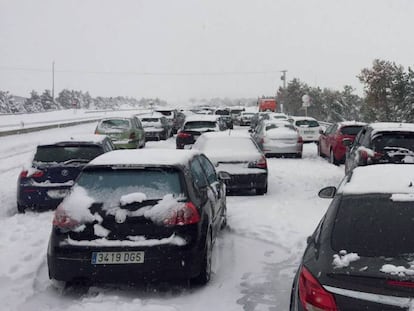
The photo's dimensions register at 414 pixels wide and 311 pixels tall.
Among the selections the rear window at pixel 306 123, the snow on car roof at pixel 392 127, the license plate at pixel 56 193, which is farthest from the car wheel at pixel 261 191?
the rear window at pixel 306 123

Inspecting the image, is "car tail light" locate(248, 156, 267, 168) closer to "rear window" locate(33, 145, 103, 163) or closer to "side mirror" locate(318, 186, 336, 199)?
"rear window" locate(33, 145, 103, 163)

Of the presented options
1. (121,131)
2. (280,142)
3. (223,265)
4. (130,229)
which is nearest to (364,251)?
(130,229)

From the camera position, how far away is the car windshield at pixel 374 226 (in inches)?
138

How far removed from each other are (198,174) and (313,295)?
346 cm

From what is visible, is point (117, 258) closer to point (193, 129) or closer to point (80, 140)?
point (80, 140)

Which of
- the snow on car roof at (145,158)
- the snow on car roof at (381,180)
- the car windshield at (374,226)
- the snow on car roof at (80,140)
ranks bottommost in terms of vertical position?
the snow on car roof at (80,140)

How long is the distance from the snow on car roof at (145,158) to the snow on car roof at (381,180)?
2.12 meters

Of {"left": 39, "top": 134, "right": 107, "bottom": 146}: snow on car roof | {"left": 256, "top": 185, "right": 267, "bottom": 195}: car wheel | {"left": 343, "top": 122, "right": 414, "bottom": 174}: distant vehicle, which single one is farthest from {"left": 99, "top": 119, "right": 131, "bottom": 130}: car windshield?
{"left": 343, "top": 122, "right": 414, "bottom": 174}: distant vehicle

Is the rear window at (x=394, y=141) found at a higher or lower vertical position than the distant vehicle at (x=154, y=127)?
higher

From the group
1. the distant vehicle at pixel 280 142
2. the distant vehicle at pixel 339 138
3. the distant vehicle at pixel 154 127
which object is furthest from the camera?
the distant vehicle at pixel 154 127

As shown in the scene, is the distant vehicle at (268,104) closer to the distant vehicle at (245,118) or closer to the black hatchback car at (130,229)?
the distant vehicle at (245,118)

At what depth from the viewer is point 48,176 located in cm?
964

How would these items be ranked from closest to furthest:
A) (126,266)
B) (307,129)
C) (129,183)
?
(126,266) < (129,183) < (307,129)

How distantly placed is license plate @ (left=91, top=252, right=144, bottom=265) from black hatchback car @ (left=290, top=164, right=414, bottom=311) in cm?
205
